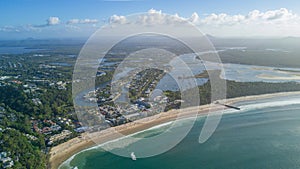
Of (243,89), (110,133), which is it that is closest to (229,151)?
(110,133)

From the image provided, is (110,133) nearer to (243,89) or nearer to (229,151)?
(229,151)

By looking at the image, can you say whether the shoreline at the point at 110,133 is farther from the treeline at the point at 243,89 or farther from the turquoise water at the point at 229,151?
the treeline at the point at 243,89

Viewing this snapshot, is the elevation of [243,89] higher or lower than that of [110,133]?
higher

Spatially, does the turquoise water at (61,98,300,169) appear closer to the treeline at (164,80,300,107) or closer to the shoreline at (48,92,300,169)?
the shoreline at (48,92,300,169)

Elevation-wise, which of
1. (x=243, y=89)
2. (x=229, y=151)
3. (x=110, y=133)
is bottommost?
(x=229, y=151)

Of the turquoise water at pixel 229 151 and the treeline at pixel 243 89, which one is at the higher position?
the treeline at pixel 243 89

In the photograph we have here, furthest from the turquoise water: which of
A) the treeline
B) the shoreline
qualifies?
the treeline

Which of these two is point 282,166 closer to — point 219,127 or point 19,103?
point 219,127

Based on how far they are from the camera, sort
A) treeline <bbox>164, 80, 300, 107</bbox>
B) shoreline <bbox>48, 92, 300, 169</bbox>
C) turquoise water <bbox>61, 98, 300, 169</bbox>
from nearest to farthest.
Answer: turquoise water <bbox>61, 98, 300, 169</bbox>, shoreline <bbox>48, 92, 300, 169</bbox>, treeline <bbox>164, 80, 300, 107</bbox>

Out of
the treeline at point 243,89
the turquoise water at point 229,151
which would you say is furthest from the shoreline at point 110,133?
the treeline at point 243,89
